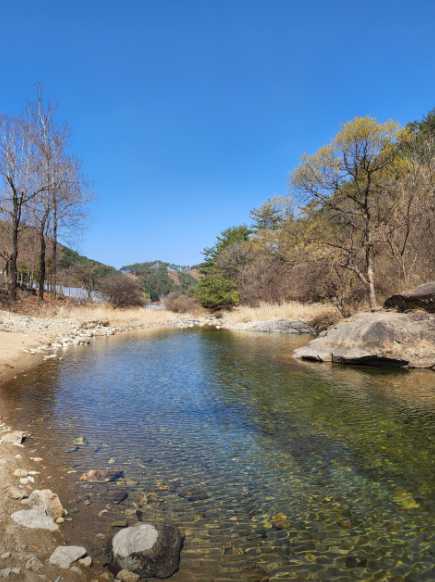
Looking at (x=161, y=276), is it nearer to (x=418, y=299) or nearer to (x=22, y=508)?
(x=418, y=299)

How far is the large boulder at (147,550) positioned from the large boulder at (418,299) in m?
10.7

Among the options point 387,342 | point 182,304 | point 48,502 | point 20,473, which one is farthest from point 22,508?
point 182,304

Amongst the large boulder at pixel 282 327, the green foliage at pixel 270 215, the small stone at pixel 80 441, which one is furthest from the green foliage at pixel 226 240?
the small stone at pixel 80 441

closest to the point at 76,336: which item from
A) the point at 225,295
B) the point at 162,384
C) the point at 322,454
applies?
the point at 162,384

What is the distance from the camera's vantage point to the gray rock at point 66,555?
110 inches

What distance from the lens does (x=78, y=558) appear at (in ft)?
9.46

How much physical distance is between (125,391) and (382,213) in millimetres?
14637

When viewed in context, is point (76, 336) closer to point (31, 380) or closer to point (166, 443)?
point (31, 380)

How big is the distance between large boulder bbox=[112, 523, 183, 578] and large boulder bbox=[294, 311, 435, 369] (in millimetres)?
9127

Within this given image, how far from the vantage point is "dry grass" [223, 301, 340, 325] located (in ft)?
70.4

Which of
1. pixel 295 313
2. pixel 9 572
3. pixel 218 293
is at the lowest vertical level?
pixel 9 572

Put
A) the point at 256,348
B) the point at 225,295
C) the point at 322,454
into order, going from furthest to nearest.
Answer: the point at 225,295 < the point at 256,348 < the point at 322,454

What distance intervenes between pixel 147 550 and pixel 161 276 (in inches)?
3163

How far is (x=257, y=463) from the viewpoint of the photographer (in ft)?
15.9
